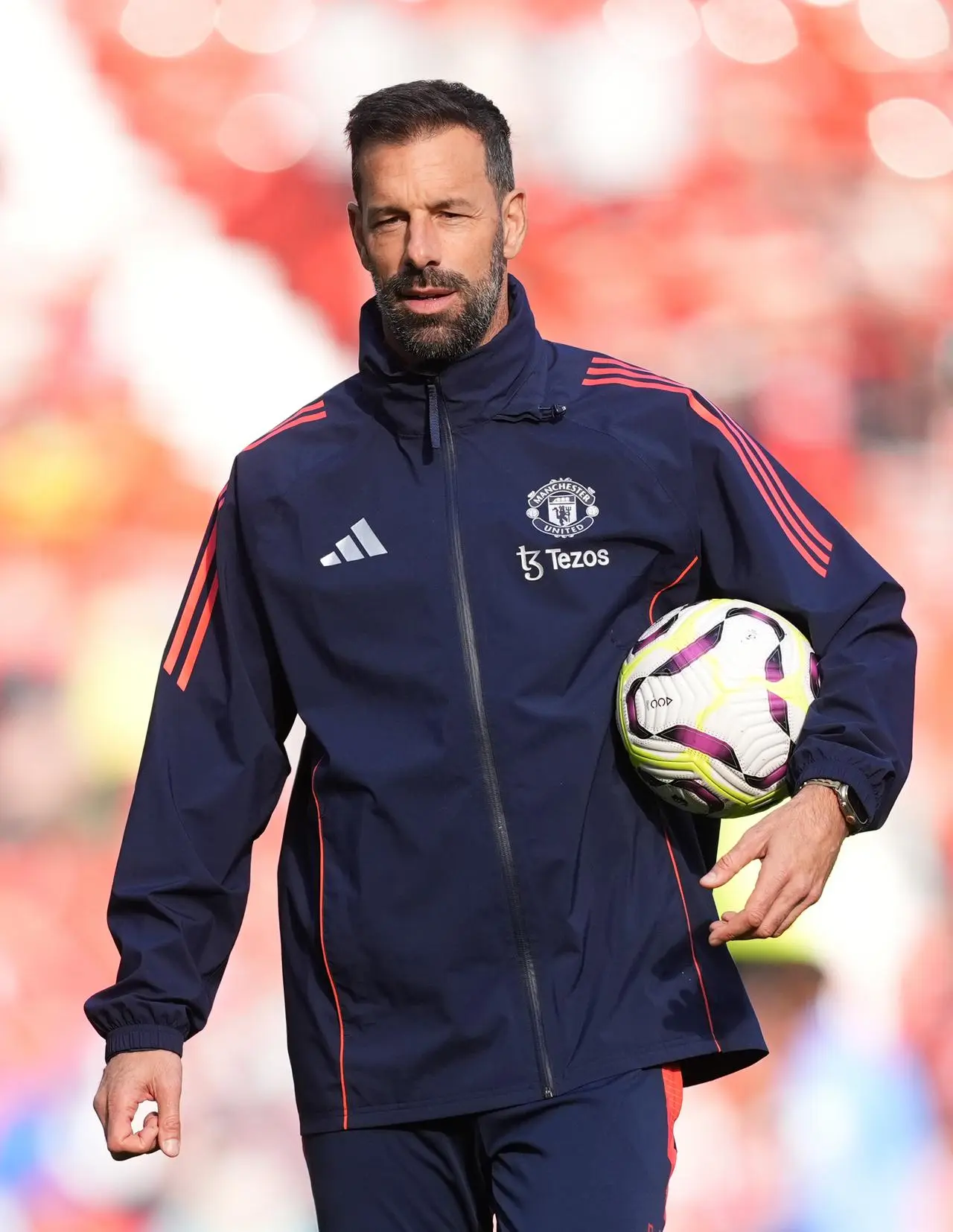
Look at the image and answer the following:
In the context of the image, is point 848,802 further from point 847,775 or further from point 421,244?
point 421,244

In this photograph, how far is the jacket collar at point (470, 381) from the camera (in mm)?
2758

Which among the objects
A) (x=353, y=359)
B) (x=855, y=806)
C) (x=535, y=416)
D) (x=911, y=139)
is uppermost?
(x=911, y=139)

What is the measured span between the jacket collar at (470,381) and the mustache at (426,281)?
0.09 metres

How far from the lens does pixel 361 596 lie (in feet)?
8.87

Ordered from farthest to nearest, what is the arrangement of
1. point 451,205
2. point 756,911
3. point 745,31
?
point 745,31 < point 451,205 < point 756,911

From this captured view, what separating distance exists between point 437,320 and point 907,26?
222cm

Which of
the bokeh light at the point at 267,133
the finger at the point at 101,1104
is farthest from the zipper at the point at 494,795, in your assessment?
the bokeh light at the point at 267,133

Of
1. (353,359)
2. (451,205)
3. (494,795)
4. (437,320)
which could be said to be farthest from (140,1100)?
(353,359)

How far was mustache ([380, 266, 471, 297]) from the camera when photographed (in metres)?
2.75

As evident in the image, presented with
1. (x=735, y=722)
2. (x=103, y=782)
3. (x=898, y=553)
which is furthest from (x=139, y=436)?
(x=735, y=722)

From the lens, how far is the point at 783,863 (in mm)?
2354

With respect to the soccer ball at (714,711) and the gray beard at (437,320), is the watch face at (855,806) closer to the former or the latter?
the soccer ball at (714,711)

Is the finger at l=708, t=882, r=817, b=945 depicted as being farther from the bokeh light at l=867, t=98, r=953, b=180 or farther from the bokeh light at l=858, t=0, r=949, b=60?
the bokeh light at l=858, t=0, r=949, b=60

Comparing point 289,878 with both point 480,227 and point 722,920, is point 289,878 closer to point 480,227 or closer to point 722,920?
point 722,920
